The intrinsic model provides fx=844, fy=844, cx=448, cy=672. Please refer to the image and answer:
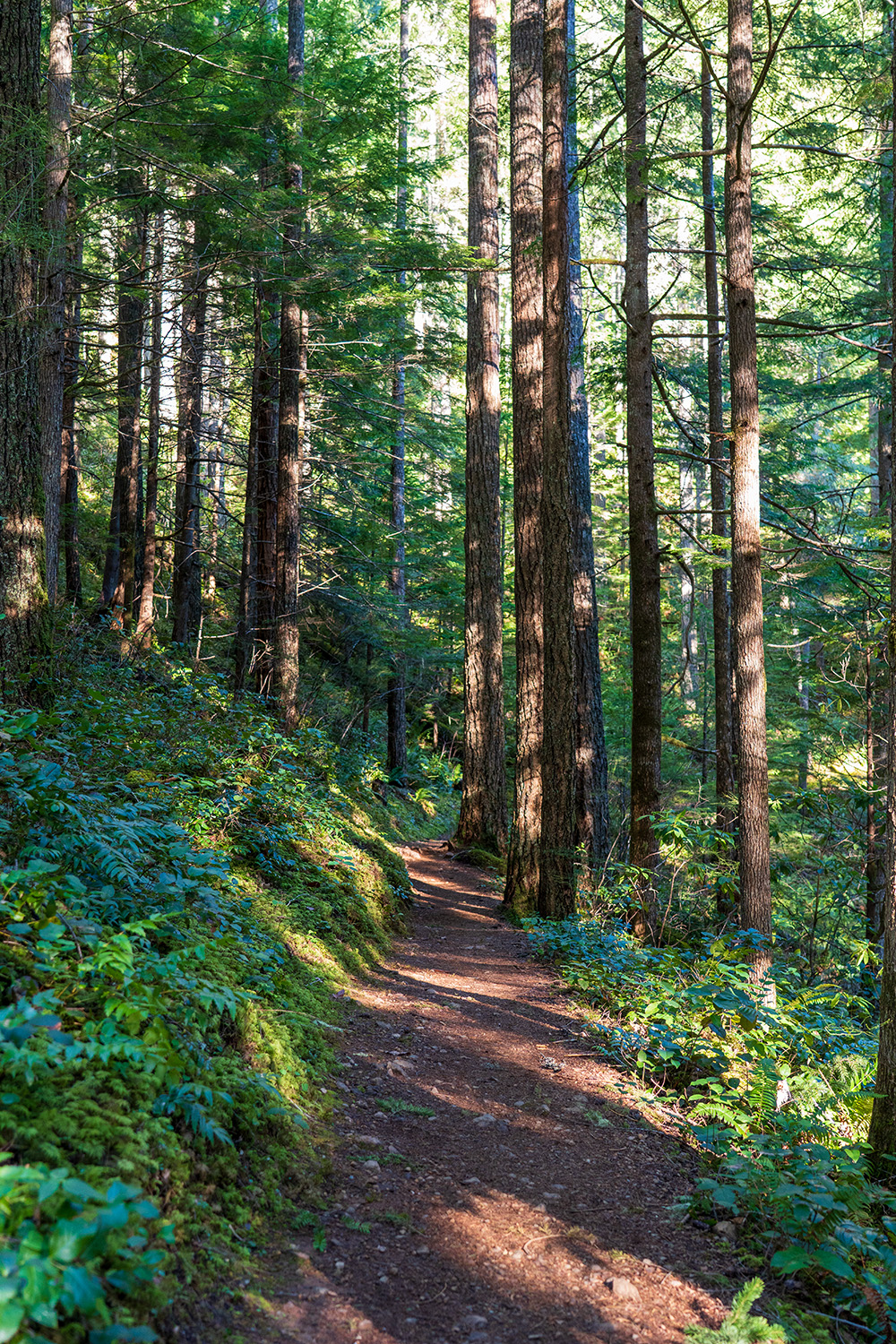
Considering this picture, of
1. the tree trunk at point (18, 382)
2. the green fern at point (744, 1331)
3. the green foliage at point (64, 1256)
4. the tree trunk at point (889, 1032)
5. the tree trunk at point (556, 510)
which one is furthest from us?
the tree trunk at point (556, 510)

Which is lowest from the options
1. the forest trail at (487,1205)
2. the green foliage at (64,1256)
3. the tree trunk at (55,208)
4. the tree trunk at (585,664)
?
the forest trail at (487,1205)

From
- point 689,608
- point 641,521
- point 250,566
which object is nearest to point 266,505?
point 250,566

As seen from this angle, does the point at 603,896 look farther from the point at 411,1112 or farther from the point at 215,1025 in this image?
the point at 215,1025

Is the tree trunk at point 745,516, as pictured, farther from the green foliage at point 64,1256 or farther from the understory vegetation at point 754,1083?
the green foliage at point 64,1256

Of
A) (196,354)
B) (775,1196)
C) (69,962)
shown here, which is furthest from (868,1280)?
(196,354)

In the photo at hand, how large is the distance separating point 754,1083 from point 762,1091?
0.66ft

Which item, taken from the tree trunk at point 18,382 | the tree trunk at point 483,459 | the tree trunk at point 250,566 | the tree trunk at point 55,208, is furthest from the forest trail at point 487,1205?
the tree trunk at point 250,566

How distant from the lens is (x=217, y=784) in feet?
20.6

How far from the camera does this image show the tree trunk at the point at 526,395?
29.1 feet

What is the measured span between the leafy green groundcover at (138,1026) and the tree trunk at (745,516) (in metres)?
3.08

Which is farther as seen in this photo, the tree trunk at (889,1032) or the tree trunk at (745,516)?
the tree trunk at (745,516)

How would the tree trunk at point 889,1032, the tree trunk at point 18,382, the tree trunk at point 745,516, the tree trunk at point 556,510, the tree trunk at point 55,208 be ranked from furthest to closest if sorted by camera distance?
the tree trunk at point 556,510
the tree trunk at point 55,208
the tree trunk at point 745,516
the tree trunk at point 18,382
the tree trunk at point 889,1032

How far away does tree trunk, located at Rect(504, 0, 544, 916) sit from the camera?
8.88m

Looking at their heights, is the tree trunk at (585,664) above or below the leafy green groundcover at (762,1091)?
above
